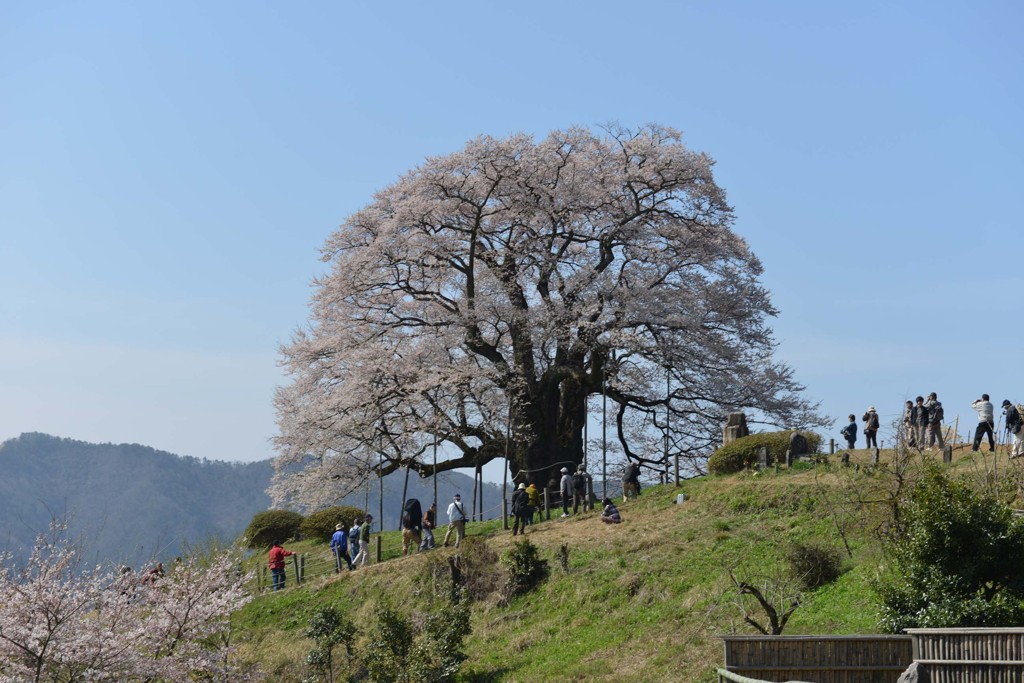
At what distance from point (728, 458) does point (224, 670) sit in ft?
53.3

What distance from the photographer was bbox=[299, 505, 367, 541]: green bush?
135ft

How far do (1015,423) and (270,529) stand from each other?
88.6ft

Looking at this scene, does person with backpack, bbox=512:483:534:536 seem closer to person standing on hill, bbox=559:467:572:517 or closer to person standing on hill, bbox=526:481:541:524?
person standing on hill, bbox=526:481:541:524

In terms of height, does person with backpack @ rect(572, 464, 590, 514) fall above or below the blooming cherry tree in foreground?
above

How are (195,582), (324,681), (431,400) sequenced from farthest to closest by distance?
(431,400)
(324,681)
(195,582)

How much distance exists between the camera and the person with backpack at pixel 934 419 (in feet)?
95.0

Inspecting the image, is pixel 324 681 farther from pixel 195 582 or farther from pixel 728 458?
pixel 728 458

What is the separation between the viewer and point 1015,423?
25.4 metres

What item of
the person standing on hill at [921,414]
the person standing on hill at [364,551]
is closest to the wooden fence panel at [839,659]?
the person standing on hill at [921,414]

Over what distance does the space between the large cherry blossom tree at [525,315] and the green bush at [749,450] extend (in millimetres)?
5944

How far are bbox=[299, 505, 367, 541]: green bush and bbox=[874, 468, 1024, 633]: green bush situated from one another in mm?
26197

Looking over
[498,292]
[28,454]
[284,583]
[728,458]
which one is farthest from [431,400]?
[28,454]

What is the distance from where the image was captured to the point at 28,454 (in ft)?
611

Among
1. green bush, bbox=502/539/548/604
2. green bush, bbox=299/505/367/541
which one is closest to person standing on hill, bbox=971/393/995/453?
green bush, bbox=502/539/548/604
